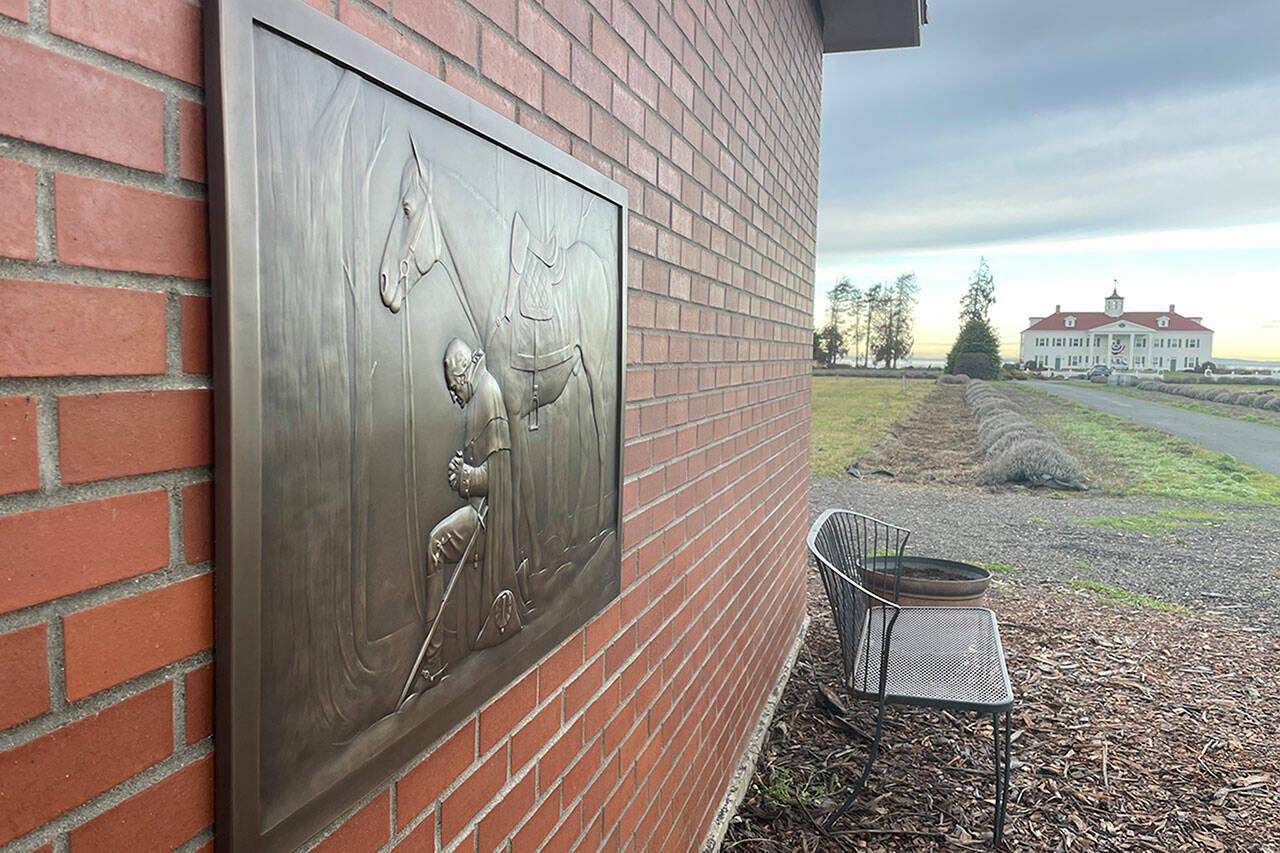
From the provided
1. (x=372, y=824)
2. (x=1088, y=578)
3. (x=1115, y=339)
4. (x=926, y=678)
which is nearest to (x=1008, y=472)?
(x=1088, y=578)

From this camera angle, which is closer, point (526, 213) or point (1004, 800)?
point (526, 213)

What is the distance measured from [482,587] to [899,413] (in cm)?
2661

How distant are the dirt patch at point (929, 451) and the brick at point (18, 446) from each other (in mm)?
13019

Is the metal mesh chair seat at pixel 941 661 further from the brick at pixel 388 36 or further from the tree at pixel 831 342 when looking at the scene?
the tree at pixel 831 342

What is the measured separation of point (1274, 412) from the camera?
2869 cm

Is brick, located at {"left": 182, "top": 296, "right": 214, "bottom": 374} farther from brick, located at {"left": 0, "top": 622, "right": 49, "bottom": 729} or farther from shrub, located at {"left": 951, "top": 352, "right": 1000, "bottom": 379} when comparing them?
shrub, located at {"left": 951, "top": 352, "right": 1000, "bottom": 379}

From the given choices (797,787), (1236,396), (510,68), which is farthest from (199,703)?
(1236,396)

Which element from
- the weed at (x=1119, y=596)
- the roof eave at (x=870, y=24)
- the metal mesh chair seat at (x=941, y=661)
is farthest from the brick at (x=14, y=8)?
the weed at (x=1119, y=596)

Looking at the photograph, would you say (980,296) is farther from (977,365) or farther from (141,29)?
(141,29)

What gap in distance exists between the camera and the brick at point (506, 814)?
4.46 feet

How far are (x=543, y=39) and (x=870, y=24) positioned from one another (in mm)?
4118

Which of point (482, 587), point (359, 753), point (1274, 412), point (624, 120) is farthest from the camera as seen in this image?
point (1274, 412)

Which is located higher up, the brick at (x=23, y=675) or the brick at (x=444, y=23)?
the brick at (x=444, y=23)

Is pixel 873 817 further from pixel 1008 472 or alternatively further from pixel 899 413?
pixel 899 413
